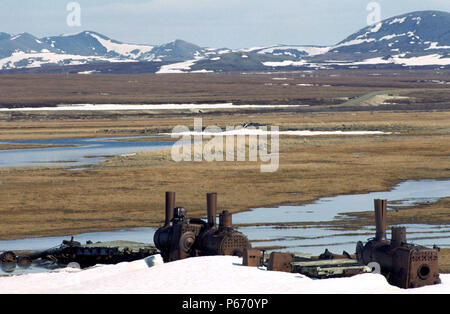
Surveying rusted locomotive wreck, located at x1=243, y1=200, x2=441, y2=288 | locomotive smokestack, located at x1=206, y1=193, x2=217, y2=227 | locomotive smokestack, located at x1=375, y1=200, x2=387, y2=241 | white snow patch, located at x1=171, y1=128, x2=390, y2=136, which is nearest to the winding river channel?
locomotive smokestack, located at x1=206, y1=193, x2=217, y2=227

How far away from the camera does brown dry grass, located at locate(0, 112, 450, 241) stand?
44.0 meters

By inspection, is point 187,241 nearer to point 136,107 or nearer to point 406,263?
point 406,263

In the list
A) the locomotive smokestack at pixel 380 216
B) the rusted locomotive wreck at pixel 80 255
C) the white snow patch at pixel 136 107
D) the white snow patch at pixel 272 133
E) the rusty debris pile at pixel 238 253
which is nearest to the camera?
the rusty debris pile at pixel 238 253

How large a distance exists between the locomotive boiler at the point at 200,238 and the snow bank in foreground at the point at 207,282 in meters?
0.87

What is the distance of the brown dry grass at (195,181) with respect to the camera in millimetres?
44031

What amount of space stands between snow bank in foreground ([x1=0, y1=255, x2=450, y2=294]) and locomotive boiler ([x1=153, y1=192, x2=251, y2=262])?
34.3 inches

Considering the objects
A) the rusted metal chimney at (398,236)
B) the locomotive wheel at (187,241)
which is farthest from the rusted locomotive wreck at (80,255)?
the rusted metal chimney at (398,236)

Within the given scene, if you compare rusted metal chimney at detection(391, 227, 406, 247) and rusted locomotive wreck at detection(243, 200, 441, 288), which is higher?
rusted metal chimney at detection(391, 227, 406, 247)

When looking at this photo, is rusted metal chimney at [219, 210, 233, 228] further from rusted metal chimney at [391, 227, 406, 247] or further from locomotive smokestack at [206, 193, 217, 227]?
rusted metal chimney at [391, 227, 406, 247]

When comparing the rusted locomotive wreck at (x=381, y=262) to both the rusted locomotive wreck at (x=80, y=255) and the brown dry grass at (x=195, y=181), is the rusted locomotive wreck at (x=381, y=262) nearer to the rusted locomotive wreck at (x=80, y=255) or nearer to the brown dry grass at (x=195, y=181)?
the rusted locomotive wreck at (x=80, y=255)

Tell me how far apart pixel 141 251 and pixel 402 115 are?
9409 centimetres

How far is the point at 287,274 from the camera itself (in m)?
26.1

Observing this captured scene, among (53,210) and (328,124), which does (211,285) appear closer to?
(53,210)
